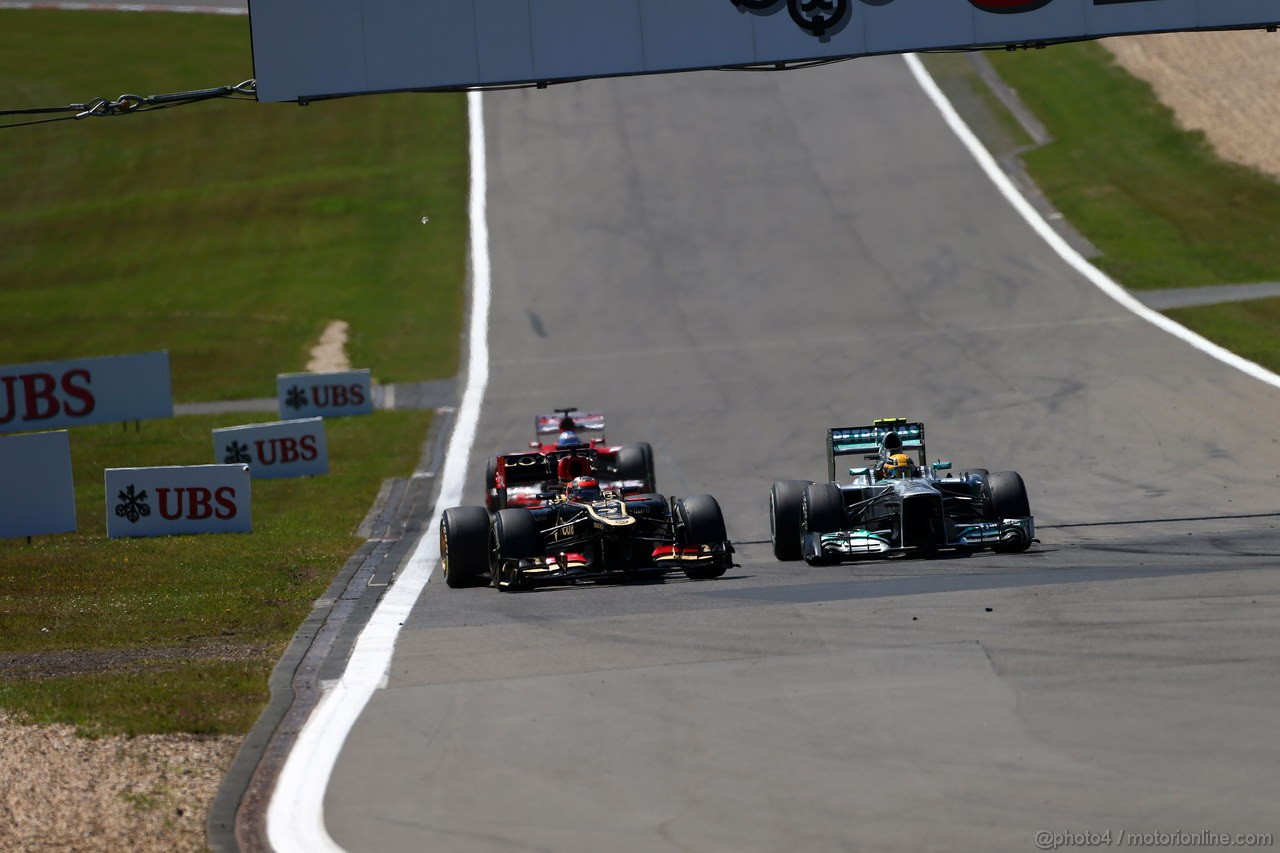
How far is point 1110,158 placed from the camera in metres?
49.6

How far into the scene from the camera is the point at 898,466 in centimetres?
1909

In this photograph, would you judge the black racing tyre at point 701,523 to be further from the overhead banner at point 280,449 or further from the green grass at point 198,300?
the overhead banner at point 280,449

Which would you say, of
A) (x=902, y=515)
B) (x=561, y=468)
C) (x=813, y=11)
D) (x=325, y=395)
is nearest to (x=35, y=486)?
(x=561, y=468)

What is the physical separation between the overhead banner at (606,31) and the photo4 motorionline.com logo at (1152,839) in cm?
1455

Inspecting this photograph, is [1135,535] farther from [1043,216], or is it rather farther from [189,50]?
[189,50]

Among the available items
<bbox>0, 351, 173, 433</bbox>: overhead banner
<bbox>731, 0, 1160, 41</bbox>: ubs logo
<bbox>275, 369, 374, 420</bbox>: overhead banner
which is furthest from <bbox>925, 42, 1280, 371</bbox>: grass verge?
<bbox>0, 351, 173, 433</bbox>: overhead banner

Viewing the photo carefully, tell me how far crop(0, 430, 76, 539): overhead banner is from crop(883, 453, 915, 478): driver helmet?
1106 centimetres

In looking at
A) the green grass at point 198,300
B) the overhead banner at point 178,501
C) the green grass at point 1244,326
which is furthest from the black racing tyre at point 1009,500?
the green grass at point 1244,326

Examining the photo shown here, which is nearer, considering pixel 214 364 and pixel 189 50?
pixel 214 364

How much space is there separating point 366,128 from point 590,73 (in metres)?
39.8

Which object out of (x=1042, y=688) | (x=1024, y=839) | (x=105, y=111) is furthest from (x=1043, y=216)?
(x=1024, y=839)

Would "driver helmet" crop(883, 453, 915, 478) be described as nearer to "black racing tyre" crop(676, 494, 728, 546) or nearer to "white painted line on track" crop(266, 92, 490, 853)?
"black racing tyre" crop(676, 494, 728, 546)

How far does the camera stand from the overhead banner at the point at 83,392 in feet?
98.3

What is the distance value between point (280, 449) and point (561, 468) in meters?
10.4
